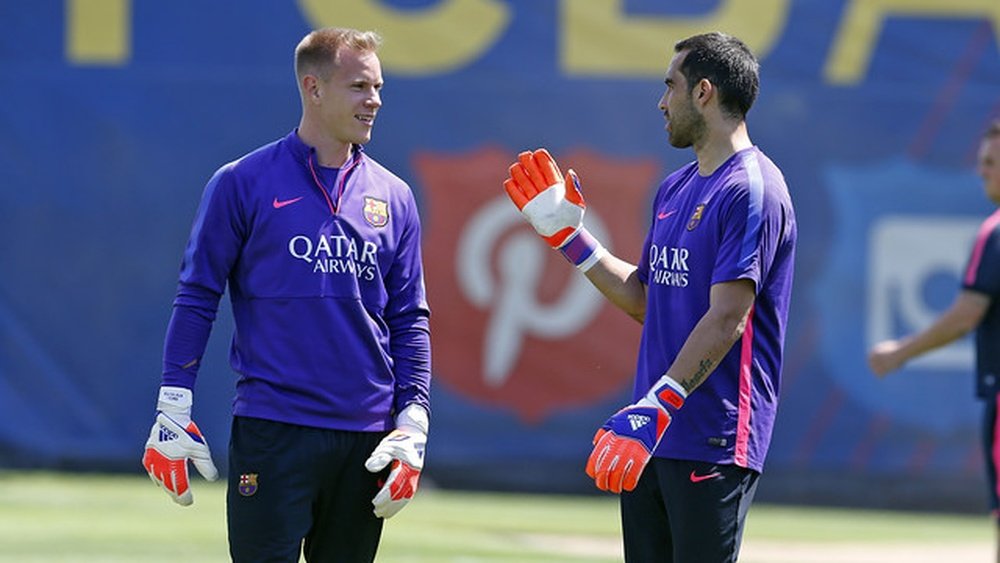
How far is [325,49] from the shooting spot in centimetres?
540

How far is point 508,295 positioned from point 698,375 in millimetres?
8607

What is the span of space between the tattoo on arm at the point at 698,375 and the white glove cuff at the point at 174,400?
1.50 metres

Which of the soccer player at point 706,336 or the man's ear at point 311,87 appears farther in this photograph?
the man's ear at point 311,87

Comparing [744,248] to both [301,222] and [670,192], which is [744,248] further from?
[301,222]

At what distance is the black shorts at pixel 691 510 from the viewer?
199 inches

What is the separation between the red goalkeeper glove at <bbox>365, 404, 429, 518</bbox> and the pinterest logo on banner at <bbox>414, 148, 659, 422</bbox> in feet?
26.6

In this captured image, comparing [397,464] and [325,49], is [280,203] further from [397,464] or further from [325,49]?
[397,464]

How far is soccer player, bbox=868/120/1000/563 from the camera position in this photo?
777 centimetres

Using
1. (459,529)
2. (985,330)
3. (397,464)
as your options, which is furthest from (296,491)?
(459,529)

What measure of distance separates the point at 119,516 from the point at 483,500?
3.11 m

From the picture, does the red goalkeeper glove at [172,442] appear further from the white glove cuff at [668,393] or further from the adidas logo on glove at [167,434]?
the white glove cuff at [668,393]

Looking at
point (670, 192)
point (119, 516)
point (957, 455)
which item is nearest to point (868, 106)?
point (957, 455)

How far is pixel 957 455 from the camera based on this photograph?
13539 mm

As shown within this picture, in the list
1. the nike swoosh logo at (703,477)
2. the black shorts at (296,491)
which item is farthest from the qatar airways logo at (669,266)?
the black shorts at (296,491)
